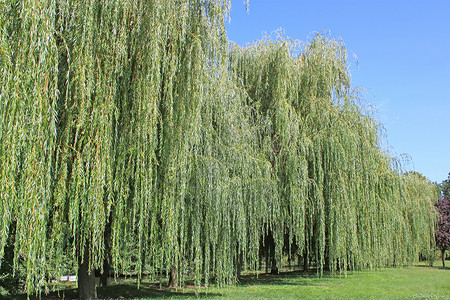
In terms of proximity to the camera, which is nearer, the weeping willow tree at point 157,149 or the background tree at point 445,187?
the weeping willow tree at point 157,149

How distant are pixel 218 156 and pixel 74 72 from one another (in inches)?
141

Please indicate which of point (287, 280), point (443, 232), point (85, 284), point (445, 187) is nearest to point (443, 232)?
point (443, 232)

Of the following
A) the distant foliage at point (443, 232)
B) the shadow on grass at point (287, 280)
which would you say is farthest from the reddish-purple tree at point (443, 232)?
the shadow on grass at point (287, 280)

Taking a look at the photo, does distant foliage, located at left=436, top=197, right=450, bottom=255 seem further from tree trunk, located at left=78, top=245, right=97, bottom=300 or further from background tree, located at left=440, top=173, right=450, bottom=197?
background tree, located at left=440, top=173, right=450, bottom=197

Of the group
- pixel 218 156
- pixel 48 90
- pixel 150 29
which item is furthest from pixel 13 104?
pixel 218 156

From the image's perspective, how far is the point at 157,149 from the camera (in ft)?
23.2

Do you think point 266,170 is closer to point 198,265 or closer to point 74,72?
point 198,265

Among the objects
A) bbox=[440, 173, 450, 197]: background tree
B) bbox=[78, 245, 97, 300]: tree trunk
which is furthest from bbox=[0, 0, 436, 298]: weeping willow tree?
bbox=[440, 173, 450, 197]: background tree

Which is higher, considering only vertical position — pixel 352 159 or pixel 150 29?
pixel 150 29

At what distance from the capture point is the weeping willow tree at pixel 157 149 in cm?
500

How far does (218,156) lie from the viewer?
828 cm

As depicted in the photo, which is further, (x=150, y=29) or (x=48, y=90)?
(x=150, y=29)

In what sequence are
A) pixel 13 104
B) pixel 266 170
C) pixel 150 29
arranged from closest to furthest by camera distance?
pixel 13 104
pixel 150 29
pixel 266 170

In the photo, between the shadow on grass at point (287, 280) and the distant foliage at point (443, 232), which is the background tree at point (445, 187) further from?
the shadow on grass at point (287, 280)
